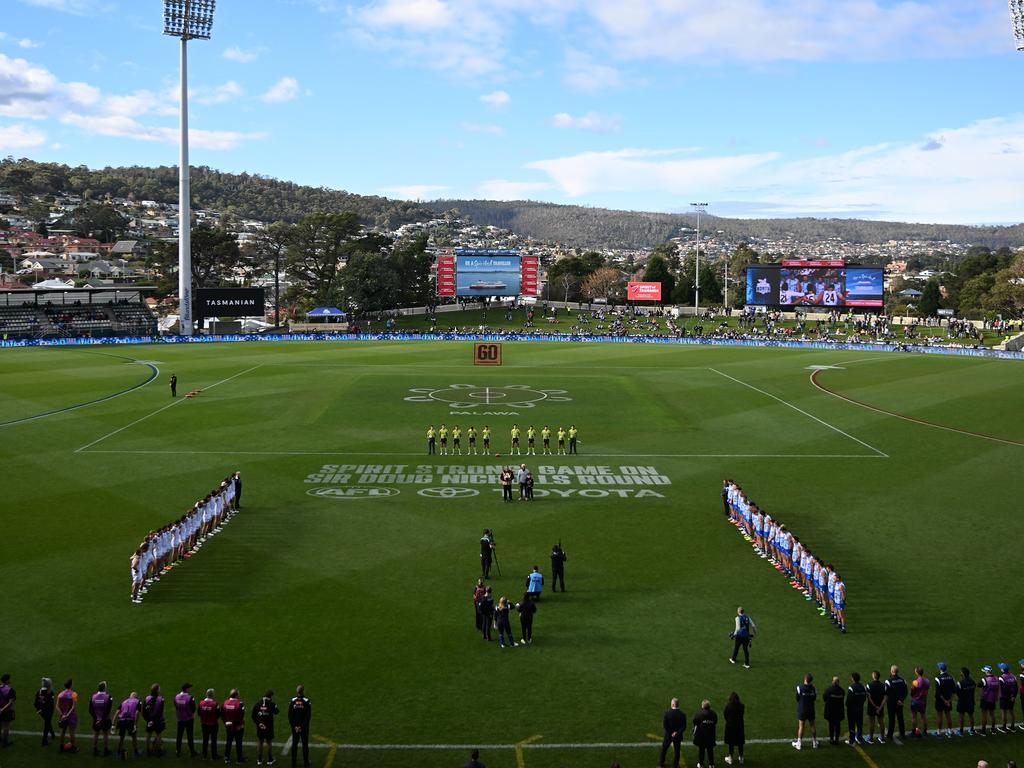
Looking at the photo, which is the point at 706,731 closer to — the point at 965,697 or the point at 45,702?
the point at 965,697

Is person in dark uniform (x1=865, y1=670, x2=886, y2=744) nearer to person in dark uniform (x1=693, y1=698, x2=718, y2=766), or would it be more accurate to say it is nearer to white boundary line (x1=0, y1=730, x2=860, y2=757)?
person in dark uniform (x1=693, y1=698, x2=718, y2=766)

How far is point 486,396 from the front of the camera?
63031mm

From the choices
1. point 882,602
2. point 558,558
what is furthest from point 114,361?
point 882,602

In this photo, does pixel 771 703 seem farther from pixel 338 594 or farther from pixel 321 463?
pixel 321 463

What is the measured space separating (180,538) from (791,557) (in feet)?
60.0

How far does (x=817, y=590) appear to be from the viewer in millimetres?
24094

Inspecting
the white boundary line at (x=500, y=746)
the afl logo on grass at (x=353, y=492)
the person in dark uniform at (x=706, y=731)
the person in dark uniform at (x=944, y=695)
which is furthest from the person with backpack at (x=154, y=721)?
the afl logo on grass at (x=353, y=492)

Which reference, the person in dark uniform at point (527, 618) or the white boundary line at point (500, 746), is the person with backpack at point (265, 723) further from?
the person in dark uniform at point (527, 618)

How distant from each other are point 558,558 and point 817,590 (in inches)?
275

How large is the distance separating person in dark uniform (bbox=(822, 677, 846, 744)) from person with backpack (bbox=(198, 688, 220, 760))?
11510 millimetres

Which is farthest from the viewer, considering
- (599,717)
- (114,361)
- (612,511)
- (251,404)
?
(114,361)


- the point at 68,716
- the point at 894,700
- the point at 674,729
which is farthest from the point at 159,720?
the point at 894,700

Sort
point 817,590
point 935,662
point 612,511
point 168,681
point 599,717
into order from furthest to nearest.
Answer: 1. point 612,511
2. point 817,590
3. point 935,662
4. point 168,681
5. point 599,717

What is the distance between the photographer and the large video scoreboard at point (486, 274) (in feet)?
470
